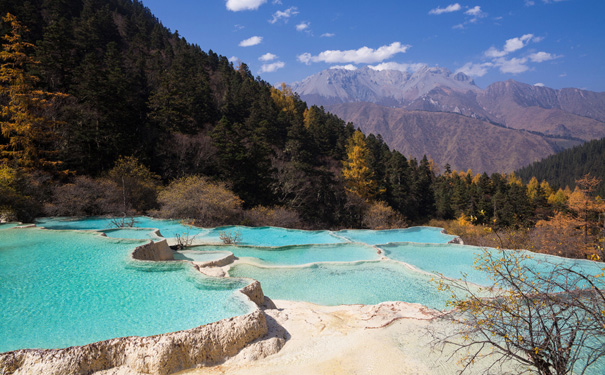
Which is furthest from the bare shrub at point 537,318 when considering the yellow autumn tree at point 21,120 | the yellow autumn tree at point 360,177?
the yellow autumn tree at point 360,177

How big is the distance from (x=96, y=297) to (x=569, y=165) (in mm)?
118702

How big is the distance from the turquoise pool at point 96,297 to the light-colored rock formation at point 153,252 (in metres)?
0.27

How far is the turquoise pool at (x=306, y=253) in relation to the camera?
10898mm

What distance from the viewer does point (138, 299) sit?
5.57 m

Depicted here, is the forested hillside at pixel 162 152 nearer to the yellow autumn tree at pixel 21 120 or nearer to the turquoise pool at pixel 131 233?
the yellow autumn tree at pixel 21 120

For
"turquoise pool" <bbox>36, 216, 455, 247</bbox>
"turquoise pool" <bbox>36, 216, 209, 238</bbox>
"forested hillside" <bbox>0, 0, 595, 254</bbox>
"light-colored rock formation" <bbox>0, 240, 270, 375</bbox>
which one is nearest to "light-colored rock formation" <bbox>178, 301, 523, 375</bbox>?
"light-colored rock formation" <bbox>0, 240, 270, 375</bbox>

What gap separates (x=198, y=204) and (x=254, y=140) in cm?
944

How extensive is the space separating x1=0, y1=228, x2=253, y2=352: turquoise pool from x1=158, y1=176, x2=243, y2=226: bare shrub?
775 centimetres

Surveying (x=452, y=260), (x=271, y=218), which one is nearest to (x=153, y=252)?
(x=452, y=260)

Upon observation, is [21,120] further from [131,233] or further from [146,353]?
[146,353]

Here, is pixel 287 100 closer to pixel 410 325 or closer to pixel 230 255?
pixel 230 255

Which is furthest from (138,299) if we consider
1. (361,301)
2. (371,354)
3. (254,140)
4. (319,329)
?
(254,140)

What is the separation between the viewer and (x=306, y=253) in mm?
11828

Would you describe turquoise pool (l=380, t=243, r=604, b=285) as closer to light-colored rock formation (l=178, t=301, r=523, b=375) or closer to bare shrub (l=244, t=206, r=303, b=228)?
light-colored rock formation (l=178, t=301, r=523, b=375)
